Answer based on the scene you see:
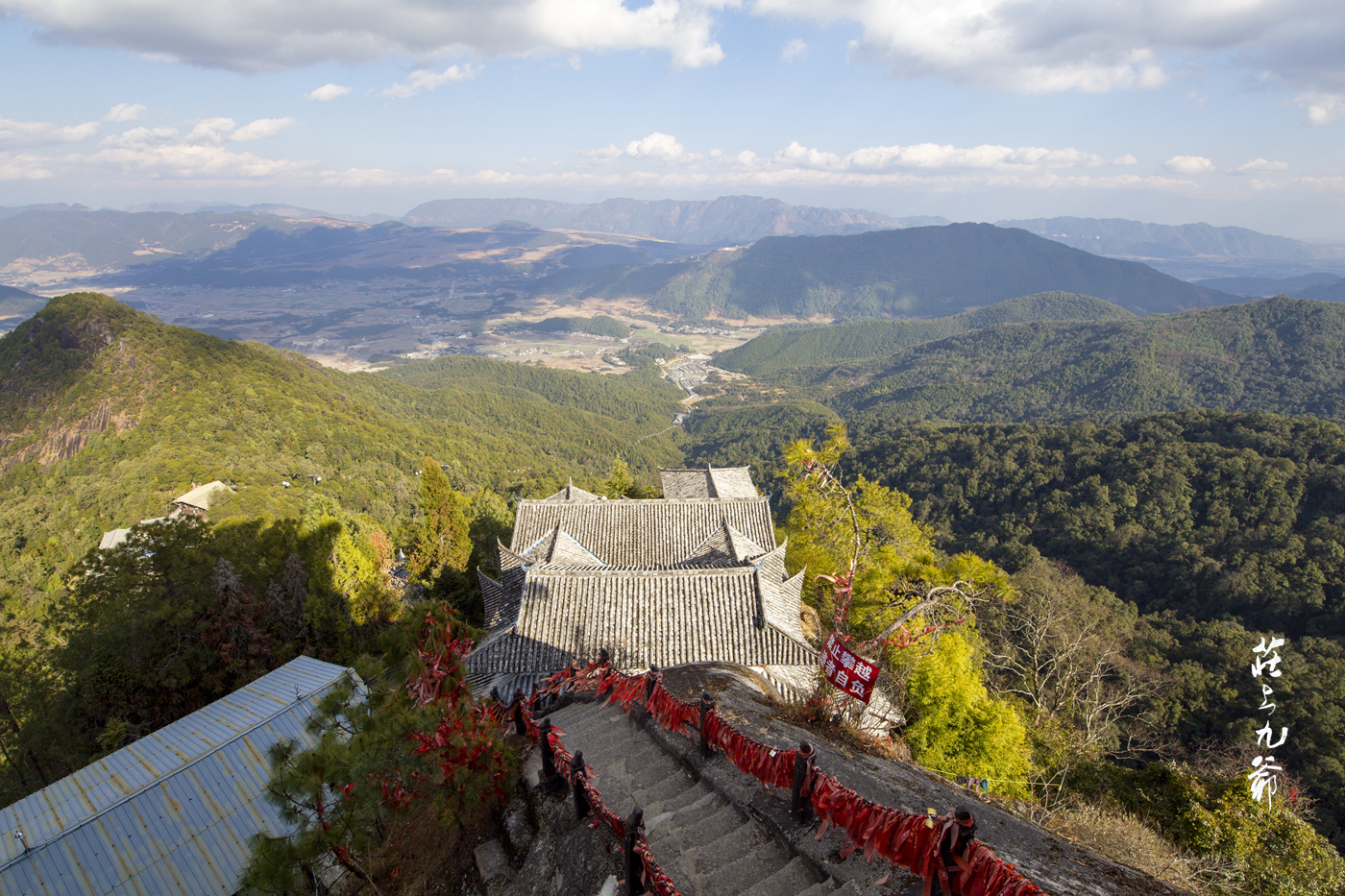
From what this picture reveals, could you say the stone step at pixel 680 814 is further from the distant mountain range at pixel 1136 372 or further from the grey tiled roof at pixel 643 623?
the distant mountain range at pixel 1136 372

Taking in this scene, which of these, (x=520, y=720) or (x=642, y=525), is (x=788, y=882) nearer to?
(x=520, y=720)

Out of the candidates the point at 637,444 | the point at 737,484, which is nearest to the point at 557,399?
the point at 637,444

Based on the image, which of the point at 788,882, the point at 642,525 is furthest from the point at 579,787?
the point at 642,525

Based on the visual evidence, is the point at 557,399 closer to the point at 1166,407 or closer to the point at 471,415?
the point at 471,415

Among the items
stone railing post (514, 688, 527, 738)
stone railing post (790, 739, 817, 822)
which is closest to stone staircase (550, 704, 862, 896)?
stone railing post (790, 739, 817, 822)

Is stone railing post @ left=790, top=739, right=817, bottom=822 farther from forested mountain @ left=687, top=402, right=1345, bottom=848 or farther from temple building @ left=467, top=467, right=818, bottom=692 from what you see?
forested mountain @ left=687, top=402, right=1345, bottom=848

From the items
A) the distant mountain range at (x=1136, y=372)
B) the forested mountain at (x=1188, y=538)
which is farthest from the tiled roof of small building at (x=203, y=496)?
the distant mountain range at (x=1136, y=372)
